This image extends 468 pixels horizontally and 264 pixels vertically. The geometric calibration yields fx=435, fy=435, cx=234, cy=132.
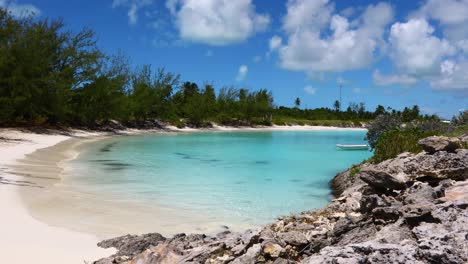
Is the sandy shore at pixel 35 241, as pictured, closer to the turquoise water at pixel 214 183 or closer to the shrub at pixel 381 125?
the turquoise water at pixel 214 183

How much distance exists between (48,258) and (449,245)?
5.20 metres

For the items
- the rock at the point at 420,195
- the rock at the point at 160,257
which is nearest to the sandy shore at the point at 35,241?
the rock at the point at 160,257

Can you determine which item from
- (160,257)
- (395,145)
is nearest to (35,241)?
(160,257)

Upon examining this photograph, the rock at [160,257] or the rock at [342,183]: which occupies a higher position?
the rock at [160,257]

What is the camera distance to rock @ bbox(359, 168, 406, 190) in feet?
22.6

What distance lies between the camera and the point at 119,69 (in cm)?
5122

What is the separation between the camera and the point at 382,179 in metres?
6.93

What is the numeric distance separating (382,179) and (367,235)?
2.07 m

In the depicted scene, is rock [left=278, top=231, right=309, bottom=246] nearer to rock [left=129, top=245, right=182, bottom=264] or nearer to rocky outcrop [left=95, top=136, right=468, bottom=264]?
rocky outcrop [left=95, top=136, right=468, bottom=264]

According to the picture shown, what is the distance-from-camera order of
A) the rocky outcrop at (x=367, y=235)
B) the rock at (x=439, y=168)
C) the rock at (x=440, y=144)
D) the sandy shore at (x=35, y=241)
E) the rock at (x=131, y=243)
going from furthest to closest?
the rock at (x=440, y=144)
the rock at (x=439, y=168)
the rock at (x=131, y=243)
the sandy shore at (x=35, y=241)
the rocky outcrop at (x=367, y=235)

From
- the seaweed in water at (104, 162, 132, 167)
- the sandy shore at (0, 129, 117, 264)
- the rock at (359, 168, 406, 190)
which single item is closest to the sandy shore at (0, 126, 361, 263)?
the sandy shore at (0, 129, 117, 264)

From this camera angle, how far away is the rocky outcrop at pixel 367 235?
3.96m

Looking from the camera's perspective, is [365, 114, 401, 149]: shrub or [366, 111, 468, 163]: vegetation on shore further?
→ [365, 114, 401, 149]: shrub

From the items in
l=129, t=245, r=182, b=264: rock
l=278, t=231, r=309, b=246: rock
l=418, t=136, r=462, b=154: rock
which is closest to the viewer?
l=278, t=231, r=309, b=246: rock
